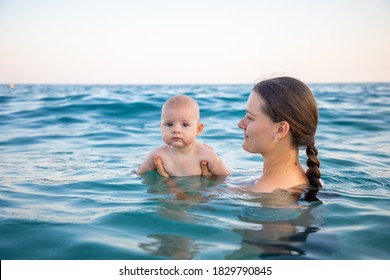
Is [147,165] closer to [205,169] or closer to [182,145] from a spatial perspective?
[182,145]

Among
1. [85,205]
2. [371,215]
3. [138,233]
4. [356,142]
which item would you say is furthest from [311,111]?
[356,142]

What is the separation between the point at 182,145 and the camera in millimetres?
4965

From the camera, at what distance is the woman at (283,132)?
3971 millimetres

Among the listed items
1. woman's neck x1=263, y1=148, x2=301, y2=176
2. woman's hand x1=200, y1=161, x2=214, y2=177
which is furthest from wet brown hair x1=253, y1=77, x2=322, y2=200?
woman's hand x1=200, y1=161, x2=214, y2=177

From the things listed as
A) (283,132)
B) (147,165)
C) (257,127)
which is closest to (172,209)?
(257,127)

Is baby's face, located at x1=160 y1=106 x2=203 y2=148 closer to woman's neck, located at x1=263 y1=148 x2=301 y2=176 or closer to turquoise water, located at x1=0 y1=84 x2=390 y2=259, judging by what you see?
turquoise water, located at x1=0 y1=84 x2=390 y2=259

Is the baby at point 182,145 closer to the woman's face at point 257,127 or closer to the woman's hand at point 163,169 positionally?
the woman's hand at point 163,169

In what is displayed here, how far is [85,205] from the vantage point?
393 cm

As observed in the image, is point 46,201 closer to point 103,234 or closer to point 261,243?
point 103,234

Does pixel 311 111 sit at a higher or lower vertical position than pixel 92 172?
higher

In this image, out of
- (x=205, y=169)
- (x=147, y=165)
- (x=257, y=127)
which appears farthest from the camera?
(x=147, y=165)

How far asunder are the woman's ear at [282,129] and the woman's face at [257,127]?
3 cm

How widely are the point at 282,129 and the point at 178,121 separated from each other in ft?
4.32

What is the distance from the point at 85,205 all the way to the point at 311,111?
2222mm
